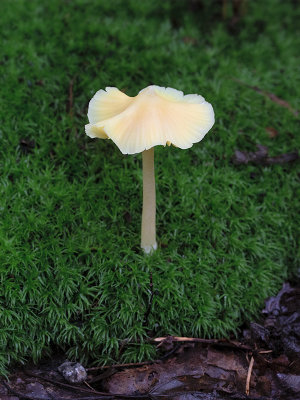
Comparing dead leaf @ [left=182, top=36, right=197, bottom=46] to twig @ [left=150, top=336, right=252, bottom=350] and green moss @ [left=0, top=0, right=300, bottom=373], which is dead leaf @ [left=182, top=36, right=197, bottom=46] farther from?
twig @ [left=150, top=336, right=252, bottom=350]

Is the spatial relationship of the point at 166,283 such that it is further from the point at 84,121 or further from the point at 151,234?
the point at 84,121

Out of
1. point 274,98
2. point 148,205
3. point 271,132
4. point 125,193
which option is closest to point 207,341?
point 148,205

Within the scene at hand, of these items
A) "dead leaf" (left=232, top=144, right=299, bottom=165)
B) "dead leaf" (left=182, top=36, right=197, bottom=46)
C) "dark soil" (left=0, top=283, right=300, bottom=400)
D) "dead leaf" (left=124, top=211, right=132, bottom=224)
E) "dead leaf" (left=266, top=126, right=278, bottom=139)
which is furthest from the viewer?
"dead leaf" (left=182, top=36, right=197, bottom=46)

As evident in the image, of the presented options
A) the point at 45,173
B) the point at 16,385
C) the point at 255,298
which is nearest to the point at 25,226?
the point at 45,173

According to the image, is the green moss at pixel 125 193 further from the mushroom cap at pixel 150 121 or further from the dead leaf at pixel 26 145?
the mushroom cap at pixel 150 121

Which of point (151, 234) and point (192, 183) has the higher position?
point (192, 183)

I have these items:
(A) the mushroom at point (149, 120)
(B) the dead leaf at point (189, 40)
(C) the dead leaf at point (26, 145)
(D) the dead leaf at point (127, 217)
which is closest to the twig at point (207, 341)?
(D) the dead leaf at point (127, 217)

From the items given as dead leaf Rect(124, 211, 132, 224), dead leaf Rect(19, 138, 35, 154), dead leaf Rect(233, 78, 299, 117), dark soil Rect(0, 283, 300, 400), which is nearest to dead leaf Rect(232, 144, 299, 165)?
dead leaf Rect(233, 78, 299, 117)
